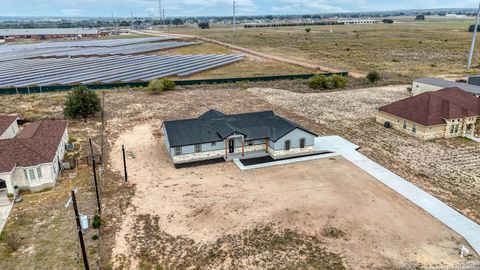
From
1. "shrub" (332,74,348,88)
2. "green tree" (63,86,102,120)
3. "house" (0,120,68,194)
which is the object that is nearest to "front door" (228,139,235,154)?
"house" (0,120,68,194)

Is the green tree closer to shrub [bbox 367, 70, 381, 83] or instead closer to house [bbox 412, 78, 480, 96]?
house [bbox 412, 78, 480, 96]

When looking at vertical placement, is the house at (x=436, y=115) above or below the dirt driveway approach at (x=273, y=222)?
above

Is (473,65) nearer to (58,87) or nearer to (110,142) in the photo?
(110,142)

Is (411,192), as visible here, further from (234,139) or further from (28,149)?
(28,149)

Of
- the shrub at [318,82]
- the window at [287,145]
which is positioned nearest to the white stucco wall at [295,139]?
the window at [287,145]

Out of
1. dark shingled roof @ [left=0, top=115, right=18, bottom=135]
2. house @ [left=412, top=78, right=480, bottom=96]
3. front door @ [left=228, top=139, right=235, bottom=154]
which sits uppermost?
house @ [left=412, top=78, right=480, bottom=96]

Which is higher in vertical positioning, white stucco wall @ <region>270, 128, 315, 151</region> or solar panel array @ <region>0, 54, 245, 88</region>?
solar panel array @ <region>0, 54, 245, 88</region>

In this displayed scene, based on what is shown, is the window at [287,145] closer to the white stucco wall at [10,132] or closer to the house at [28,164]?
the house at [28,164]
